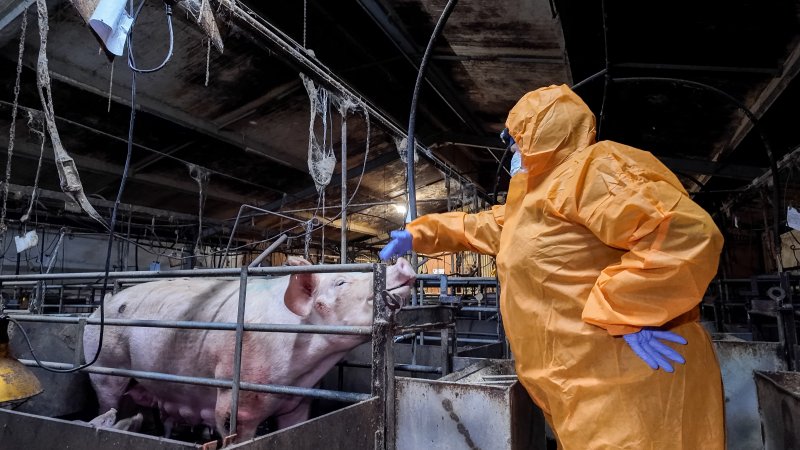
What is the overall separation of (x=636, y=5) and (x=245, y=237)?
11020 millimetres

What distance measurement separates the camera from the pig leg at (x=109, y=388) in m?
3.62

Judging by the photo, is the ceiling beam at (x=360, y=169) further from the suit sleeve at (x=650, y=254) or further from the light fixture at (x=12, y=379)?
the suit sleeve at (x=650, y=254)

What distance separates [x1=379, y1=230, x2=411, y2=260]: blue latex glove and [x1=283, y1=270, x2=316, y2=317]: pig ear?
1.93 feet

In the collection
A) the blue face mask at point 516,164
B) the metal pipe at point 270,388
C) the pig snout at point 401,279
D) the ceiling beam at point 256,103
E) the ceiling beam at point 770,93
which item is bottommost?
the metal pipe at point 270,388

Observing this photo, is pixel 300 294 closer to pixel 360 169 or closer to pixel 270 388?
pixel 270 388

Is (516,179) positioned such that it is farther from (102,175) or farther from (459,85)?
(102,175)

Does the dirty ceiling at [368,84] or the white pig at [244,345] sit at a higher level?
the dirty ceiling at [368,84]

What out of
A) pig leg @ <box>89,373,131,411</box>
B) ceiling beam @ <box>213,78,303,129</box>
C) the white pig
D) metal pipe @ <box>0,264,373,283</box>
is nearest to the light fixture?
metal pipe @ <box>0,264,373,283</box>

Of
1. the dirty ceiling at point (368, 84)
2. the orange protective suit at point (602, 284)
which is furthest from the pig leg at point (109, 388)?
the orange protective suit at point (602, 284)

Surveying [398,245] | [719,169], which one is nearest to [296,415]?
[398,245]

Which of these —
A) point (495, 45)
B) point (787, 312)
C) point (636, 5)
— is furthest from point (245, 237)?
point (787, 312)

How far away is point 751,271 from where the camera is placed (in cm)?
1320

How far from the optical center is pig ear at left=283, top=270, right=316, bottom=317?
119 inches

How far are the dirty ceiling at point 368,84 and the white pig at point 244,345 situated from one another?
188 cm
